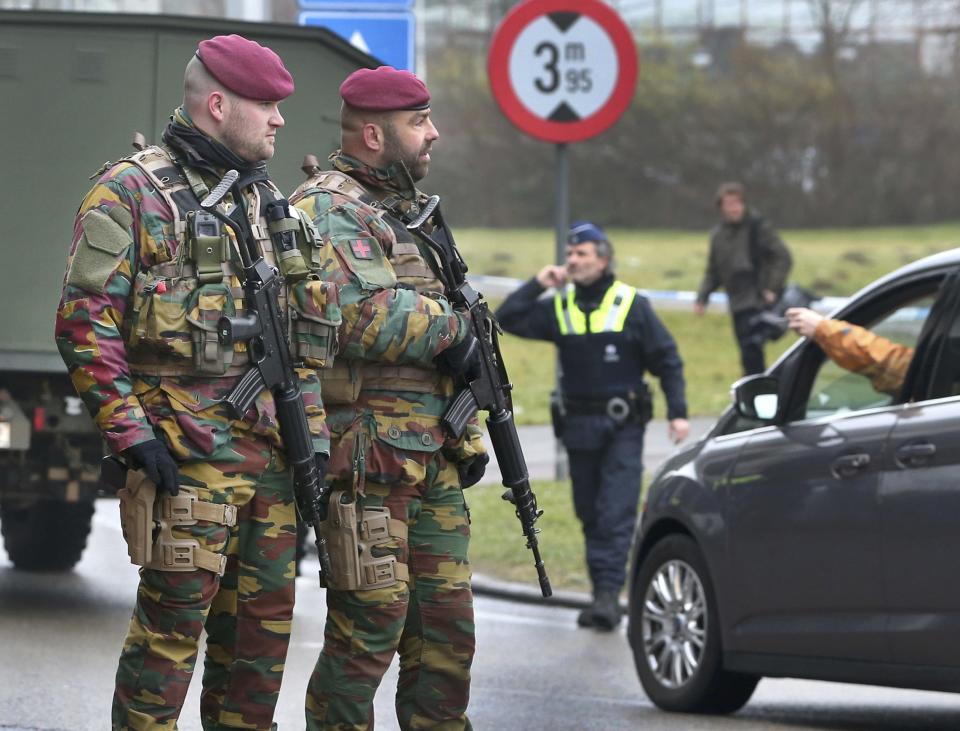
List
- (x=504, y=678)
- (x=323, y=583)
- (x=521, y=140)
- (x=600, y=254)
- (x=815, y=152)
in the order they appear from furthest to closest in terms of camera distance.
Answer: (x=521, y=140)
(x=815, y=152)
(x=600, y=254)
(x=504, y=678)
(x=323, y=583)

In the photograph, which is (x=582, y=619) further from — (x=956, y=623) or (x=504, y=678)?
(x=956, y=623)

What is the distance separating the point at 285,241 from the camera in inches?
221

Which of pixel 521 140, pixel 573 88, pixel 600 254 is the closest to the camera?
pixel 600 254

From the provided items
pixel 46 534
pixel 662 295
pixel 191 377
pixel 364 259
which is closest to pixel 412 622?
pixel 364 259

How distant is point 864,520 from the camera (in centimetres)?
692

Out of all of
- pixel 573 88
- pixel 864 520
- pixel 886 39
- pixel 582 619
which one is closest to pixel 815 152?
pixel 886 39

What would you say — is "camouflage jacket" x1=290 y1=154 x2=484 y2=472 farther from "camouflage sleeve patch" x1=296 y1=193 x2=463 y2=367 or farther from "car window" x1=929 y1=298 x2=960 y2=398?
"car window" x1=929 y1=298 x2=960 y2=398

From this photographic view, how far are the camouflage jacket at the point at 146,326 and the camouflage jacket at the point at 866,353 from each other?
2.54 meters

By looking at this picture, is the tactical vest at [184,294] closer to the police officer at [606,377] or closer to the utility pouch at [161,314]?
the utility pouch at [161,314]

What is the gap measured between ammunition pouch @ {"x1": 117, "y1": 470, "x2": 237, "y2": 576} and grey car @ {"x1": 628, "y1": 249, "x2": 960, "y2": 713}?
2340mm

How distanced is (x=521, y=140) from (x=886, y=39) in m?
6.02

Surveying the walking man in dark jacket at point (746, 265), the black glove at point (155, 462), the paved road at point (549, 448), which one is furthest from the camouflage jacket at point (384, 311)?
the walking man in dark jacket at point (746, 265)

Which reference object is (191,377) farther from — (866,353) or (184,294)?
(866,353)

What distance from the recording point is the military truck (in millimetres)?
9562
